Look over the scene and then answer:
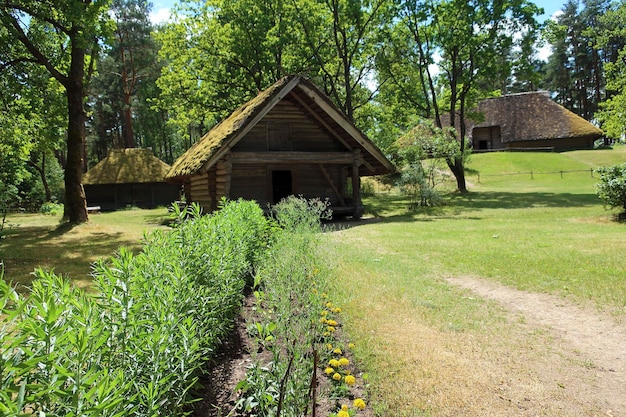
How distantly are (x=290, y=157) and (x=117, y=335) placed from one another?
42.5ft

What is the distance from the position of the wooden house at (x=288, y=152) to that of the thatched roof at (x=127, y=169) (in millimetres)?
17640

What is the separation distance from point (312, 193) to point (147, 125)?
38.6 m

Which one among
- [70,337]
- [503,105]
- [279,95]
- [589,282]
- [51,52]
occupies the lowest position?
[589,282]

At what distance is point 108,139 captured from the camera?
49031mm

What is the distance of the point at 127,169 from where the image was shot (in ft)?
107

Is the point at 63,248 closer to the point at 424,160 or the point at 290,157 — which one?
the point at 290,157

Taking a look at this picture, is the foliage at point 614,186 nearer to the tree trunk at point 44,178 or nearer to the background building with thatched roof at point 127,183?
the background building with thatched roof at point 127,183

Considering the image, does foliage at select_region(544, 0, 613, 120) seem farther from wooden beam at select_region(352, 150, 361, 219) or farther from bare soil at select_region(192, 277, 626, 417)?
bare soil at select_region(192, 277, 626, 417)

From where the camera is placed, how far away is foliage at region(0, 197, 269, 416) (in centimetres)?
135

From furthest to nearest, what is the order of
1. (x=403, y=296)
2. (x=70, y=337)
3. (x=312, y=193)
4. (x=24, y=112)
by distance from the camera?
(x=312, y=193) < (x=24, y=112) < (x=403, y=296) < (x=70, y=337)

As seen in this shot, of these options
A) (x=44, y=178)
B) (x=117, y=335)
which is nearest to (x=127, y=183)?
(x=44, y=178)

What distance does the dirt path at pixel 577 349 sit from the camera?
3051 mm

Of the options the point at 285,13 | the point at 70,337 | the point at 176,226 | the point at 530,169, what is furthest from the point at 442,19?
the point at 70,337

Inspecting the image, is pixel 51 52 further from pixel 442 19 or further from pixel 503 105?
pixel 503 105
